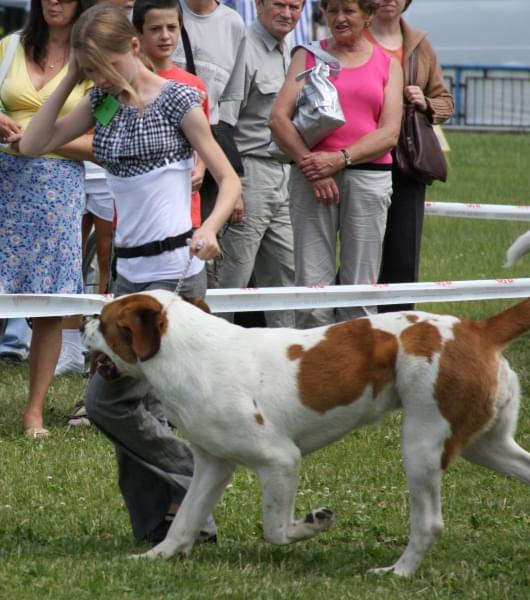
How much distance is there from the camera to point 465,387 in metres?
4.91

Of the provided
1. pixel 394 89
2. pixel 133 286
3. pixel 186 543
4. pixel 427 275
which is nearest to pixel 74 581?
pixel 186 543

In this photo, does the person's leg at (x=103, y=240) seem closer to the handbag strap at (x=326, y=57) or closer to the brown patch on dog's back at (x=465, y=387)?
the handbag strap at (x=326, y=57)

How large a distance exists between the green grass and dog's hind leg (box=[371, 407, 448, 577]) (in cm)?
12

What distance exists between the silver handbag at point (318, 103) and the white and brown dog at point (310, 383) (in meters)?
2.60

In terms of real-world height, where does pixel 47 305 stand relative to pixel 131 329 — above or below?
below

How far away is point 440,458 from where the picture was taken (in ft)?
16.2

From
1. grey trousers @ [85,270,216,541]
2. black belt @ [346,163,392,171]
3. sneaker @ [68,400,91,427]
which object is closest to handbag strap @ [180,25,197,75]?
black belt @ [346,163,392,171]

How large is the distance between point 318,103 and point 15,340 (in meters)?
3.46

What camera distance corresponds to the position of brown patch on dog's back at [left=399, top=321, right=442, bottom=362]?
4.92 m

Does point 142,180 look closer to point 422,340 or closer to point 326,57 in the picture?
point 422,340

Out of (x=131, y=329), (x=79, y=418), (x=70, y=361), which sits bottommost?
(x=70, y=361)

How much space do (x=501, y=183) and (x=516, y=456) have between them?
16.5m

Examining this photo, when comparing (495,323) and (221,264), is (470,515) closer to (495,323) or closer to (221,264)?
(495,323)

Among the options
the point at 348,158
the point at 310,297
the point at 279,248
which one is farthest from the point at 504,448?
the point at 279,248
